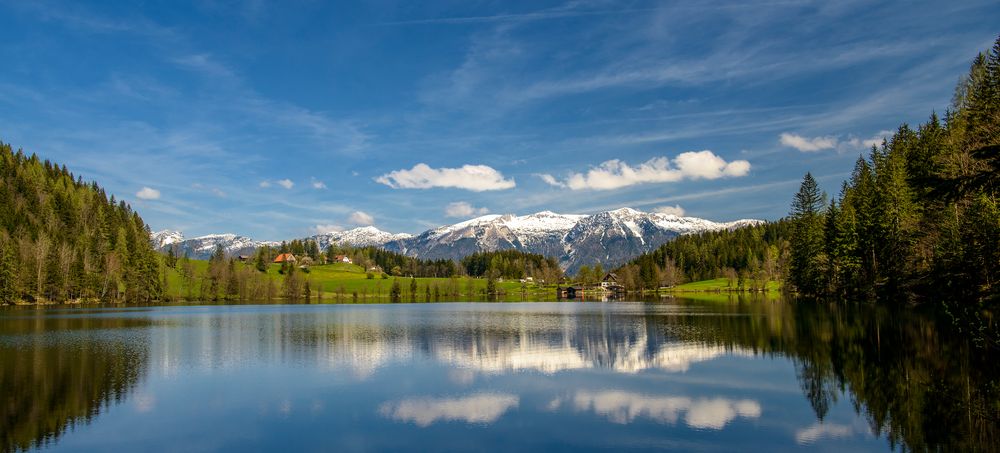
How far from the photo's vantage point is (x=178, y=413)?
22.9 m

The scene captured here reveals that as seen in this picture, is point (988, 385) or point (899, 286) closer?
point (988, 385)

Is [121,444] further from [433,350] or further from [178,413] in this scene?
[433,350]

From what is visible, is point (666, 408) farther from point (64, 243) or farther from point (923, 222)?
point (64, 243)

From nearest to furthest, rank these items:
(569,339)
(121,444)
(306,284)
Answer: (121,444), (569,339), (306,284)

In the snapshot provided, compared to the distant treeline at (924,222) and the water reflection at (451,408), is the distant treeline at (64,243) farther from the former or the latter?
the distant treeline at (924,222)

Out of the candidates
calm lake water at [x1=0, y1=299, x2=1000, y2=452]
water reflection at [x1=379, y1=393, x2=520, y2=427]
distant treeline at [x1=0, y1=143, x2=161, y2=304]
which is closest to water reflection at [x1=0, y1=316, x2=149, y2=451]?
calm lake water at [x1=0, y1=299, x2=1000, y2=452]

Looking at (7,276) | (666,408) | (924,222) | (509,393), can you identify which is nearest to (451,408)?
(509,393)

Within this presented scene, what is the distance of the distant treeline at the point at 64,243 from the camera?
122m

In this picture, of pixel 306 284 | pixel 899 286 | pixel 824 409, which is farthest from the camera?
pixel 306 284

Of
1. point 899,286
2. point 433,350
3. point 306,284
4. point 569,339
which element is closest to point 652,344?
point 569,339

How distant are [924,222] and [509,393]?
5147cm

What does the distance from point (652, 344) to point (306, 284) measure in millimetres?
161758

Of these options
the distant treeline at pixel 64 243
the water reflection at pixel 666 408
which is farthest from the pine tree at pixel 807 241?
the distant treeline at pixel 64 243

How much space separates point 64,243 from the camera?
13312 centimetres
